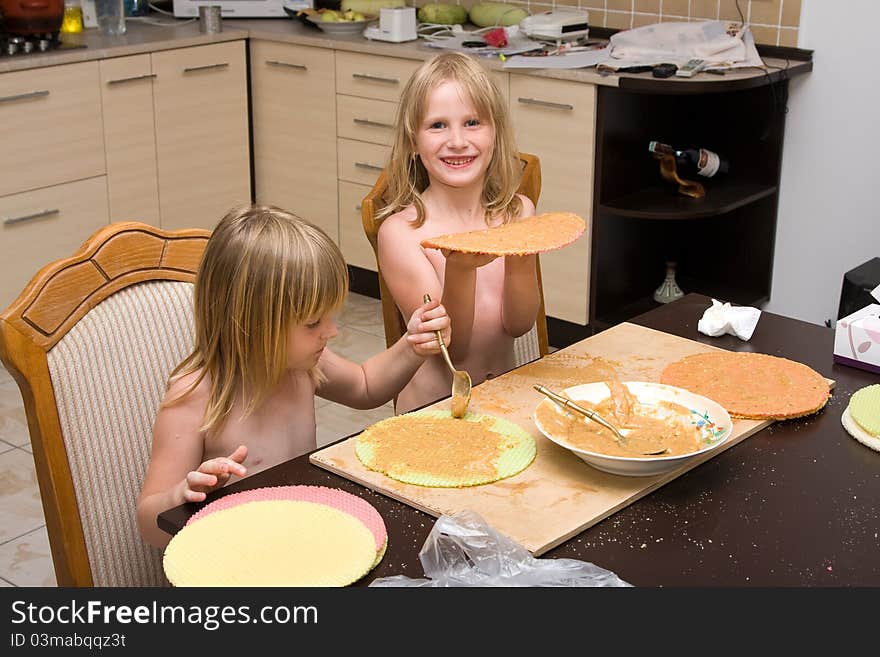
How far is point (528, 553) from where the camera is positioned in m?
1.23

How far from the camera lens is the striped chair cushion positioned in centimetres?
155

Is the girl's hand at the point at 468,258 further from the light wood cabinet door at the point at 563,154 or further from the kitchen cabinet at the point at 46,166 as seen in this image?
the kitchen cabinet at the point at 46,166

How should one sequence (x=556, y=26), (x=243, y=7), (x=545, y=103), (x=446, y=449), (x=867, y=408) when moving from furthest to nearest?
1. (x=243, y=7)
2. (x=556, y=26)
3. (x=545, y=103)
4. (x=867, y=408)
5. (x=446, y=449)

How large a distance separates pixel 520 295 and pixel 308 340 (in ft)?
1.62

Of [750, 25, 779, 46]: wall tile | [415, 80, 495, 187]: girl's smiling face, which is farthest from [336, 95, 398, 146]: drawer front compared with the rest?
[415, 80, 495, 187]: girl's smiling face

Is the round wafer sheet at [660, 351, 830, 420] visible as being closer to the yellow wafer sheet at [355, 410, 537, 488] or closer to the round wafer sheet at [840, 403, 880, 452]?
the round wafer sheet at [840, 403, 880, 452]

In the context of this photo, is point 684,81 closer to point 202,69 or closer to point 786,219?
point 786,219

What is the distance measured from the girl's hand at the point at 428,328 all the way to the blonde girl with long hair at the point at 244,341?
14cm

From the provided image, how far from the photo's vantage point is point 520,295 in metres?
A: 1.94

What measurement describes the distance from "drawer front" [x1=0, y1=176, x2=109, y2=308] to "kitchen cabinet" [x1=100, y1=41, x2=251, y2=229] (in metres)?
0.09

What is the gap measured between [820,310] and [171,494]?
2.72 m

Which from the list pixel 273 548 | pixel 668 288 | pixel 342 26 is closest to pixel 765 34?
pixel 668 288

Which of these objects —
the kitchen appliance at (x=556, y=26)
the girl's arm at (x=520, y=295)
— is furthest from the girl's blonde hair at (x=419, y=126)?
the kitchen appliance at (x=556, y=26)

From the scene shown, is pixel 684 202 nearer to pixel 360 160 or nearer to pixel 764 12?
pixel 764 12
